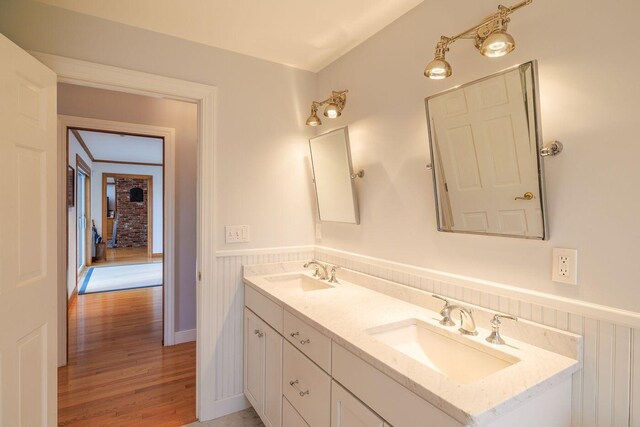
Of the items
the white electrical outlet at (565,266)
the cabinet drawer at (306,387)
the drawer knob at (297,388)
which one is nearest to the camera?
the white electrical outlet at (565,266)

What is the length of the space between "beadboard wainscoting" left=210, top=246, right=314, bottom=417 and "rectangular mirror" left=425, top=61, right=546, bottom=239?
137cm

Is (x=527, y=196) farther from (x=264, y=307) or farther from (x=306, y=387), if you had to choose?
(x=264, y=307)

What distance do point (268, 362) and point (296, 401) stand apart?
14.0 inches

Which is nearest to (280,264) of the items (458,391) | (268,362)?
(268,362)

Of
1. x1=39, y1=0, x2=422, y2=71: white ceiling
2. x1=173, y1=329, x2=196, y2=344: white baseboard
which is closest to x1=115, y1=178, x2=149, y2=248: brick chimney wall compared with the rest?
x1=173, y1=329, x2=196, y2=344: white baseboard

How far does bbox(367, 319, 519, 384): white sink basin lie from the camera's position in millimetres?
1185

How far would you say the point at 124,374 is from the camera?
8.84ft

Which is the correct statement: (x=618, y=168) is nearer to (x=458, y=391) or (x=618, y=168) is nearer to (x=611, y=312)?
(x=611, y=312)

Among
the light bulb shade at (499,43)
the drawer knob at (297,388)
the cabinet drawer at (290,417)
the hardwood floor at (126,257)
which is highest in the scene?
the light bulb shade at (499,43)

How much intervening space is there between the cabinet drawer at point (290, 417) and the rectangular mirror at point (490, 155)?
1109 millimetres

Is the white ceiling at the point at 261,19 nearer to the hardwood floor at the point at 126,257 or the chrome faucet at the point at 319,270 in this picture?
the chrome faucet at the point at 319,270

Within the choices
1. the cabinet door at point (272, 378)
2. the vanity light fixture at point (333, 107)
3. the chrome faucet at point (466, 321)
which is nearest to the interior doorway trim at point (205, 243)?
the cabinet door at point (272, 378)

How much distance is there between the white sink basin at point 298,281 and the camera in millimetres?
2203

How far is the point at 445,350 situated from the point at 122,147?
6.55 m
